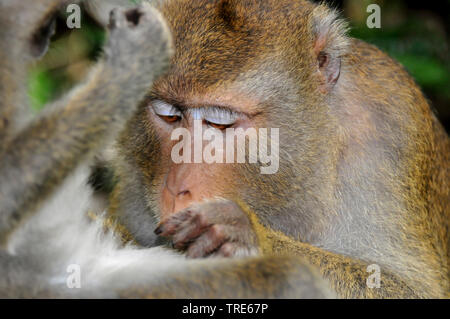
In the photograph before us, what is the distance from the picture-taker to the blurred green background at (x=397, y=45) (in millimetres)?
6734

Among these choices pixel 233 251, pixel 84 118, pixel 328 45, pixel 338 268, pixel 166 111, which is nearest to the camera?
pixel 84 118

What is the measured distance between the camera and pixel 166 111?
3926 millimetres

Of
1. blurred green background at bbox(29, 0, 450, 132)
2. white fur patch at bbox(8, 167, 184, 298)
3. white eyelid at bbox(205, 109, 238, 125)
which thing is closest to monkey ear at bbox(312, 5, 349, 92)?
white eyelid at bbox(205, 109, 238, 125)

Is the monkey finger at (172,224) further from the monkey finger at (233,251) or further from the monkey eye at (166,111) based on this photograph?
the monkey eye at (166,111)

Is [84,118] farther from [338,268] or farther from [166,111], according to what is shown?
[338,268]

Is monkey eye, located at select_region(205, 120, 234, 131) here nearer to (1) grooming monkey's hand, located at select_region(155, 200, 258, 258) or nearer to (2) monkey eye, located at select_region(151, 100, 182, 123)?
(2) monkey eye, located at select_region(151, 100, 182, 123)

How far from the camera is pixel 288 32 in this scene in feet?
13.2

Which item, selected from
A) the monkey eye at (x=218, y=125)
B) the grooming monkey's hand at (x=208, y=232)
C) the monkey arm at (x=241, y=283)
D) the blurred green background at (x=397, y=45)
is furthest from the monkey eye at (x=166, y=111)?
the blurred green background at (x=397, y=45)

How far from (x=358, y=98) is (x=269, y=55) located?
2.33ft

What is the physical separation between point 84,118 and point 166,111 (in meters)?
1.04

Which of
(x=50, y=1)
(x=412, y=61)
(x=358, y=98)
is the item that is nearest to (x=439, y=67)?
(x=412, y=61)

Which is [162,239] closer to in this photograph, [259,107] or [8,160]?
[259,107]

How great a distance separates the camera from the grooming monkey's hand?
3387mm

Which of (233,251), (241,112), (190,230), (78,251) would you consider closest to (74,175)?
(78,251)
